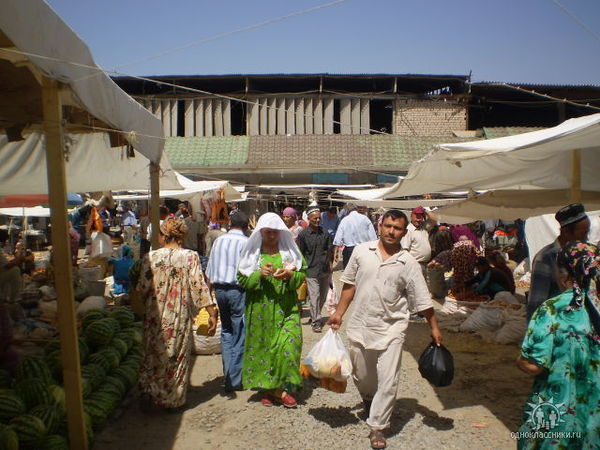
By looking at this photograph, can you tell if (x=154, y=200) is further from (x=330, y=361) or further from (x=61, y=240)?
(x=330, y=361)

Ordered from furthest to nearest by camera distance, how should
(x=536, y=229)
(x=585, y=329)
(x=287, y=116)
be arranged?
(x=287, y=116) → (x=536, y=229) → (x=585, y=329)

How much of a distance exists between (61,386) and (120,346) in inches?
44.6

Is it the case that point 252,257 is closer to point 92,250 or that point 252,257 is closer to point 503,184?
point 503,184

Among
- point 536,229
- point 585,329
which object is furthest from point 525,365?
point 536,229

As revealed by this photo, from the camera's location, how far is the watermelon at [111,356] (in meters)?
4.75

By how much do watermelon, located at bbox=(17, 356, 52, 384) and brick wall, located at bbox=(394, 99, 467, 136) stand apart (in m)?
18.1

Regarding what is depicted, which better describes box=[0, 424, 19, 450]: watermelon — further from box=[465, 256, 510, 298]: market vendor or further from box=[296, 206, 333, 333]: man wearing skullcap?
box=[465, 256, 510, 298]: market vendor

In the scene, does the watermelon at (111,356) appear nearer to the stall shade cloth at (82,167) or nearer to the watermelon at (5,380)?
the watermelon at (5,380)

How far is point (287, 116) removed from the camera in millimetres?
20984

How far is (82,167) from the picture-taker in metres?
6.61

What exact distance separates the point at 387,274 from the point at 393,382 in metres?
0.78

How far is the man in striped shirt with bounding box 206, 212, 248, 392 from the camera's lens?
15.7 ft

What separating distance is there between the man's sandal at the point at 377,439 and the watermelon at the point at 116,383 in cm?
223

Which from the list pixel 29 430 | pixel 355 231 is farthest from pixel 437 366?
pixel 355 231
